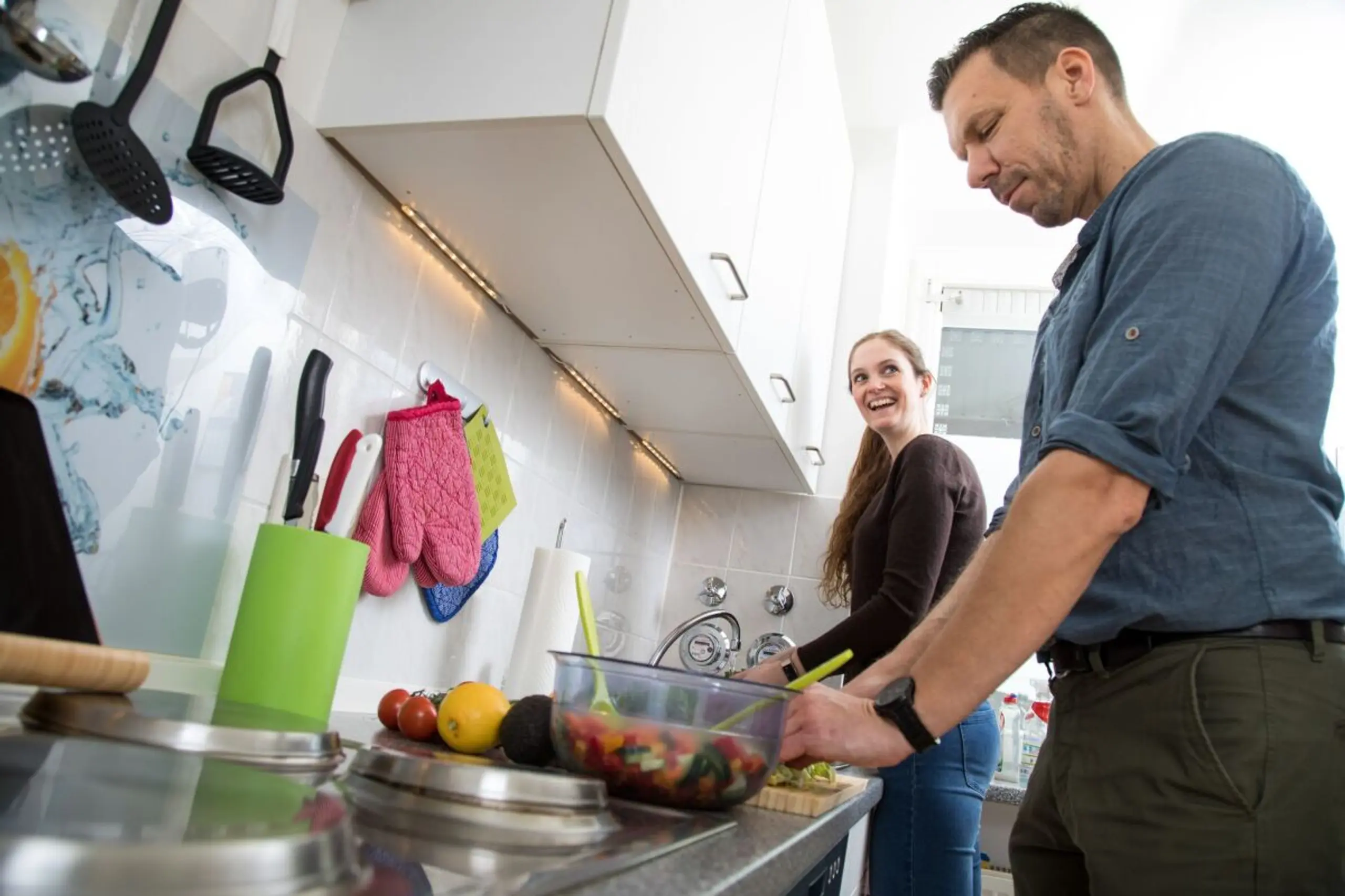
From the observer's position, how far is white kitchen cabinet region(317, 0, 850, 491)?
0.98 m

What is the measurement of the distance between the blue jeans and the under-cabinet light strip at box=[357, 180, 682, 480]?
2.96 ft

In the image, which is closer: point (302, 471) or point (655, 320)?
point (302, 471)

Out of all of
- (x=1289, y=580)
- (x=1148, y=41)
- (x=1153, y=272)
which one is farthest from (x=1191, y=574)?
(x=1148, y=41)

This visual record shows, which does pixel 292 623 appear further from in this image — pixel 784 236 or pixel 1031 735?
pixel 1031 735

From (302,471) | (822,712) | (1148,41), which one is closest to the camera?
(822,712)

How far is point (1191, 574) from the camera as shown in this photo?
773 mm

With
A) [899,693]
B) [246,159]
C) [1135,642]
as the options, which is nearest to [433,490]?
[246,159]

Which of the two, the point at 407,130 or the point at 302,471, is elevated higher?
the point at 407,130

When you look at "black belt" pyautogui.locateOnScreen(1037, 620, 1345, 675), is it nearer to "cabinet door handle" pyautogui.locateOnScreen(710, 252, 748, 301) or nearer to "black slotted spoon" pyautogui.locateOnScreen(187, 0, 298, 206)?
"cabinet door handle" pyautogui.locateOnScreen(710, 252, 748, 301)

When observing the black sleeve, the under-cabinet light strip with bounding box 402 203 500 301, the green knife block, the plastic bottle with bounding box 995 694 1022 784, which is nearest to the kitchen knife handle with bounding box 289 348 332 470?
the green knife block

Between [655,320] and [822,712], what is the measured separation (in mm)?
758

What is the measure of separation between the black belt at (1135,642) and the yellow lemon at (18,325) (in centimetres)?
95

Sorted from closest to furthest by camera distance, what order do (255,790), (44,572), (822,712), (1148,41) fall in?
(255,790)
(44,572)
(822,712)
(1148,41)

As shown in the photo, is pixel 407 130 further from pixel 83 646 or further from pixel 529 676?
pixel 529 676
